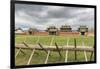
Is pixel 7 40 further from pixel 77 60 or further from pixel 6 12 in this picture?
pixel 77 60

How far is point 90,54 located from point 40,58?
66 centimetres

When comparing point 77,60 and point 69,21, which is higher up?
point 69,21

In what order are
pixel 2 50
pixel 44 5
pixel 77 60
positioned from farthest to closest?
pixel 77 60 < pixel 44 5 < pixel 2 50

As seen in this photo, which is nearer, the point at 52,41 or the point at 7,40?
the point at 7,40

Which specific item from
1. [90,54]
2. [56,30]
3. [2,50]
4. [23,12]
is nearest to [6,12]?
[23,12]

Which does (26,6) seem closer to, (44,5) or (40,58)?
A: (44,5)

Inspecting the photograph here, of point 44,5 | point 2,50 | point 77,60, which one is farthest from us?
point 77,60

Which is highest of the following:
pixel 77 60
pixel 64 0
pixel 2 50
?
pixel 64 0

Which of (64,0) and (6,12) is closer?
(6,12)

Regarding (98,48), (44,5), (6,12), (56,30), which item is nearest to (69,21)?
(56,30)

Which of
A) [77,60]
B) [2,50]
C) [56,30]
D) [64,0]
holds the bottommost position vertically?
[77,60]

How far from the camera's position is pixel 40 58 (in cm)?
231

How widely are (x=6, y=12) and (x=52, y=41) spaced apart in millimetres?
642

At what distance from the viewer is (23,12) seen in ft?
7.29
